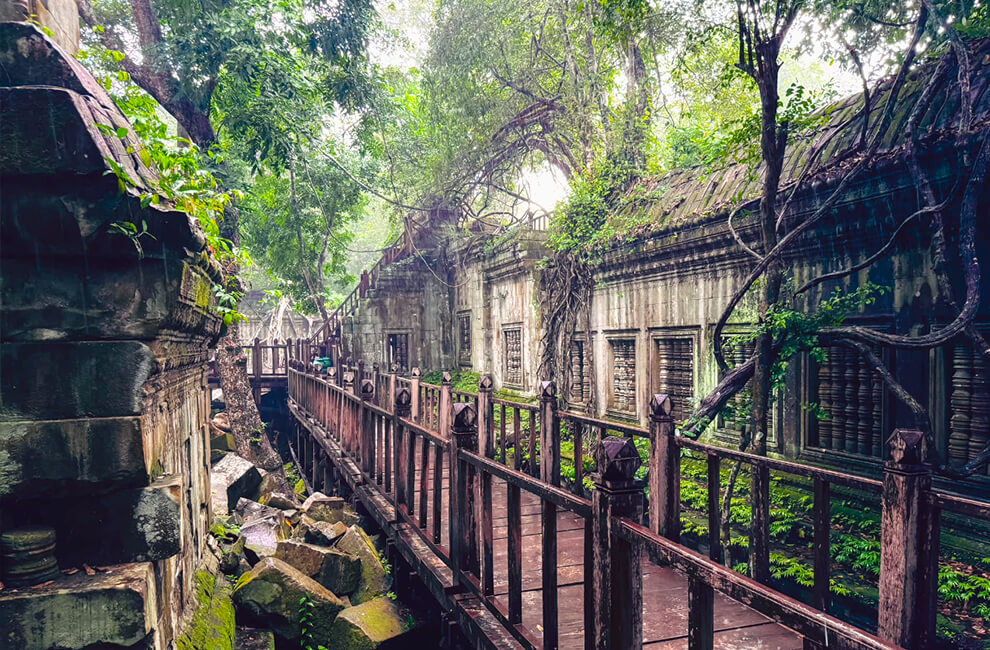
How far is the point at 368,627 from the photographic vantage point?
4.27m

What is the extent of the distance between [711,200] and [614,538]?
6670 mm

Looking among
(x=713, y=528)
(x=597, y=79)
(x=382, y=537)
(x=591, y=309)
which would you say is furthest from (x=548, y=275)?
(x=713, y=528)

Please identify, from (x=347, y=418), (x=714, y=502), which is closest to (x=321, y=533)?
(x=347, y=418)

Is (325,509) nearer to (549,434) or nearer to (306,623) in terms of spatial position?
(306,623)

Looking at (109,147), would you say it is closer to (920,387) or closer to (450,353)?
(920,387)

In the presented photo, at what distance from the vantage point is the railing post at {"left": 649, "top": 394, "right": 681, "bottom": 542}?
3.86 metres

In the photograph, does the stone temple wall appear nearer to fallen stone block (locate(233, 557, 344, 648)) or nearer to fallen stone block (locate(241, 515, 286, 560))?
fallen stone block (locate(233, 557, 344, 648))

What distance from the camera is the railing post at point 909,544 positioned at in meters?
2.44

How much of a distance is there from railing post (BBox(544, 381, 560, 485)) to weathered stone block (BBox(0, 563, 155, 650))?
3929 millimetres

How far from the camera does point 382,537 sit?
6867 mm

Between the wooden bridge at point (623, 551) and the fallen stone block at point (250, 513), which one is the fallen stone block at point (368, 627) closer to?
the wooden bridge at point (623, 551)

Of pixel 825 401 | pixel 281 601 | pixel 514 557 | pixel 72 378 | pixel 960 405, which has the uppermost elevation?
pixel 72 378

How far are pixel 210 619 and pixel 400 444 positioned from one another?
86.0 inches

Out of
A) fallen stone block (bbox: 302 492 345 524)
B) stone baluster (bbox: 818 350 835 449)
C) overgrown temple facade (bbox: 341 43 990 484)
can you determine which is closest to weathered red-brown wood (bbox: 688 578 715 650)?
overgrown temple facade (bbox: 341 43 990 484)
